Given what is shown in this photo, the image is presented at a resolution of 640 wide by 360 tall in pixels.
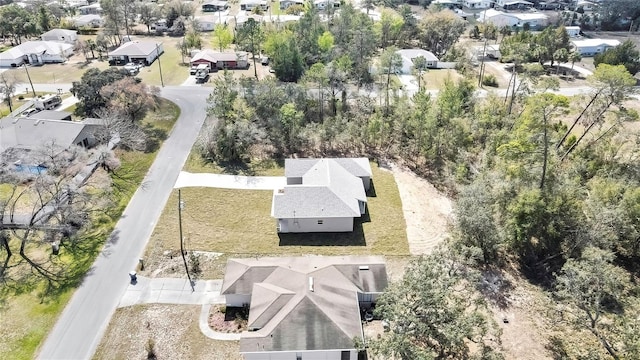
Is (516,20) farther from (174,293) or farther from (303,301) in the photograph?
(174,293)

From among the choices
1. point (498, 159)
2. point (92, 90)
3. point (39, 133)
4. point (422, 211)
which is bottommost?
point (422, 211)

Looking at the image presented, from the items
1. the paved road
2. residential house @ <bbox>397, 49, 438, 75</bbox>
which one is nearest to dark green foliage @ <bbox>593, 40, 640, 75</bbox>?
residential house @ <bbox>397, 49, 438, 75</bbox>

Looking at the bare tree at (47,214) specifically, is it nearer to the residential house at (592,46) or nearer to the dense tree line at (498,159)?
the dense tree line at (498,159)

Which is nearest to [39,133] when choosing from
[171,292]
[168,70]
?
[171,292]

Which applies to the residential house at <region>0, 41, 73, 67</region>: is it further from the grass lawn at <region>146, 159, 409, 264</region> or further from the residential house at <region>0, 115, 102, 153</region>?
the grass lawn at <region>146, 159, 409, 264</region>

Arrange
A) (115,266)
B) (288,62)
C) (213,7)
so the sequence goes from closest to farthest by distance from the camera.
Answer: (115,266) → (288,62) → (213,7)

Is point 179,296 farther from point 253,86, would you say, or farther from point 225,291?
point 253,86

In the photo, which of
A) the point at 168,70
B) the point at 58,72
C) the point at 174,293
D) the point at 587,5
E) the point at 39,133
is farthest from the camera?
the point at 587,5
